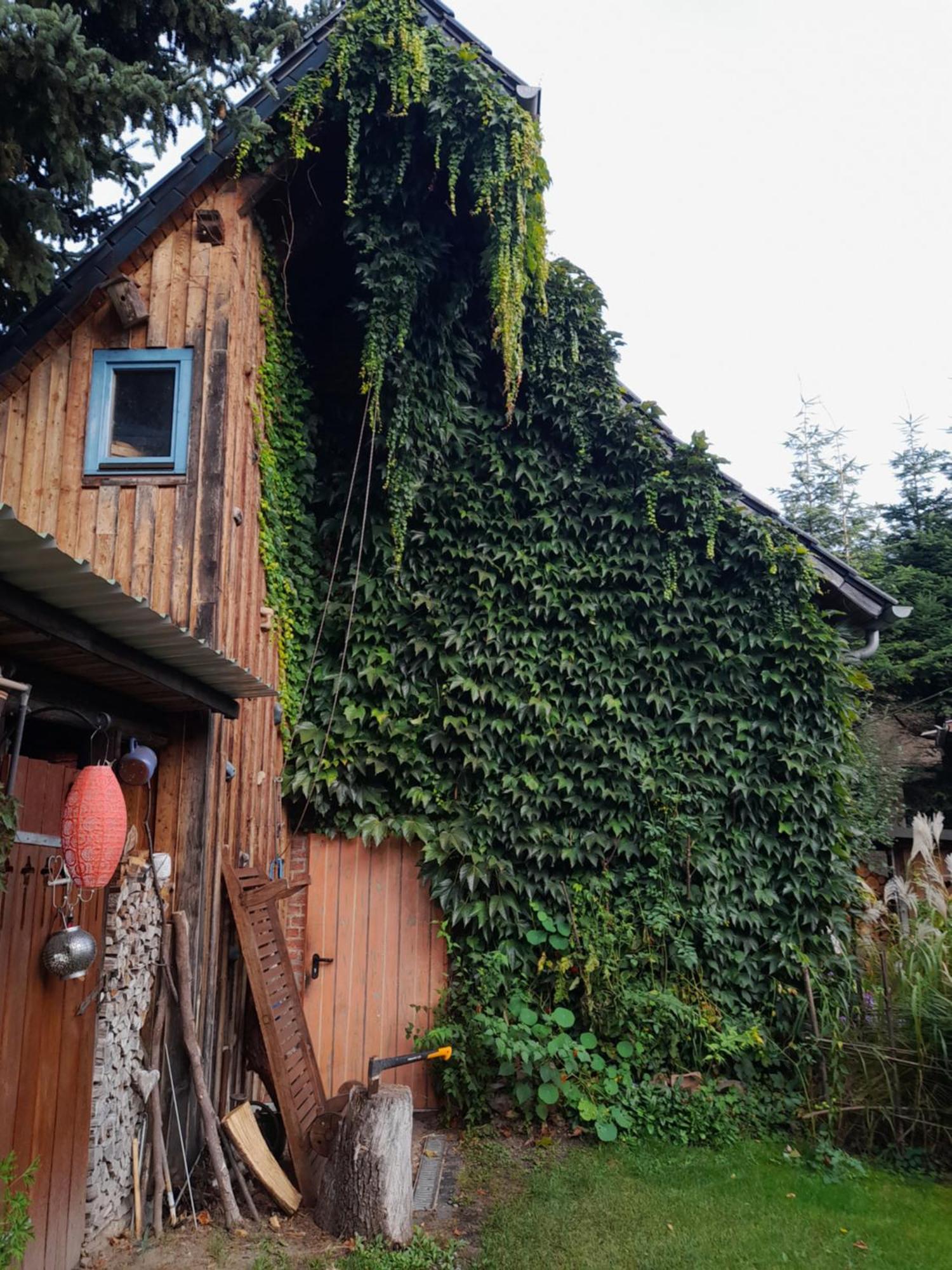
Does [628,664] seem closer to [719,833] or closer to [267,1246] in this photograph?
[719,833]

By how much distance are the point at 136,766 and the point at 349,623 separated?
292 centimetres

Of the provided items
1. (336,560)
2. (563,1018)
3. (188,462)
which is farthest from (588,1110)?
(188,462)

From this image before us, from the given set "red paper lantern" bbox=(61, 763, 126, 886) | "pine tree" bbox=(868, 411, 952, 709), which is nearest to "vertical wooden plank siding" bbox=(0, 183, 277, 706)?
"red paper lantern" bbox=(61, 763, 126, 886)

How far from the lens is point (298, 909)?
20.8ft

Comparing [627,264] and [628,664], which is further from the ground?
[627,264]

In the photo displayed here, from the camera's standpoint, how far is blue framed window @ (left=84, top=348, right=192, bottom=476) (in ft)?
16.4

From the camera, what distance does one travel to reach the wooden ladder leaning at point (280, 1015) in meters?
4.37

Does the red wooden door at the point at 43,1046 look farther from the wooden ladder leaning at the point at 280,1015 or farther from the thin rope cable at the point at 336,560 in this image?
the thin rope cable at the point at 336,560

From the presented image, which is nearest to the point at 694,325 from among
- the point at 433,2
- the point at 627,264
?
the point at 627,264

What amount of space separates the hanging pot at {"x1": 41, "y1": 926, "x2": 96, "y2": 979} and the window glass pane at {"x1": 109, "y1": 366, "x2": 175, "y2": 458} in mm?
2879

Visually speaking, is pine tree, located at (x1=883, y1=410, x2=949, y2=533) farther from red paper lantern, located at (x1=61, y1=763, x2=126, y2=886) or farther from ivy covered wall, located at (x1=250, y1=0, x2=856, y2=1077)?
red paper lantern, located at (x1=61, y1=763, x2=126, y2=886)

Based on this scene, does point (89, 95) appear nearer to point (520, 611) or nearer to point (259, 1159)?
point (520, 611)

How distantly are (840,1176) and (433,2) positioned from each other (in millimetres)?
8581

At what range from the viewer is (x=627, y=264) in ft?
29.9
